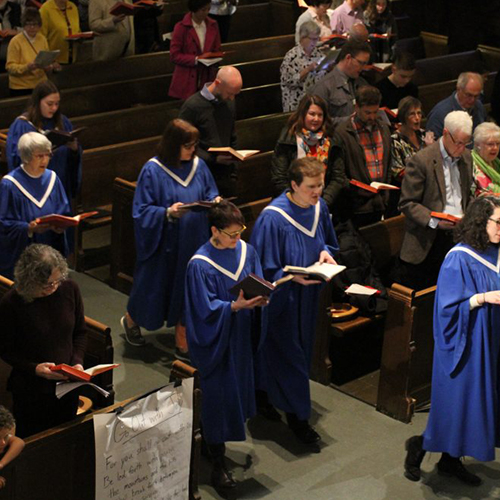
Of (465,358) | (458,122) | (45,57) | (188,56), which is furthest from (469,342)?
(45,57)

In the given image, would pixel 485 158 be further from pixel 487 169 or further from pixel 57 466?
pixel 57 466

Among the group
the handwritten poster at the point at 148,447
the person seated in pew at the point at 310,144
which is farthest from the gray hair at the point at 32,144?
the handwritten poster at the point at 148,447

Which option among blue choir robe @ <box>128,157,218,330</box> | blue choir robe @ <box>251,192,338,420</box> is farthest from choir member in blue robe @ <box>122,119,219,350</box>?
blue choir robe @ <box>251,192,338,420</box>

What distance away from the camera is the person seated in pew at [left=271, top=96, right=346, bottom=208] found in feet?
24.0

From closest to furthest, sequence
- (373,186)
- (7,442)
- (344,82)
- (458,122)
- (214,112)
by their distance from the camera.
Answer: (7,442) < (458,122) < (373,186) < (214,112) < (344,82)

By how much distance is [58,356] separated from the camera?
5336mm

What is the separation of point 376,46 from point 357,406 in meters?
4.78

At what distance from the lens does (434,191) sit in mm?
7164

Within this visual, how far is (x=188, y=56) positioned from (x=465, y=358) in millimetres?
4419

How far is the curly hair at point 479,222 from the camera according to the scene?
5895 millimetres

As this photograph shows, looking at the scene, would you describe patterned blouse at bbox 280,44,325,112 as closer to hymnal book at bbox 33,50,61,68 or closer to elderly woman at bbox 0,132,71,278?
hymnal book at bbox 33,50,61,68

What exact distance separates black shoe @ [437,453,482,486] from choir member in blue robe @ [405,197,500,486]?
17 cm

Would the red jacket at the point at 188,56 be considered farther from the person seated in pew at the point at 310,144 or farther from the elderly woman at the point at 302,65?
the person seated in pew at the point at 310,144

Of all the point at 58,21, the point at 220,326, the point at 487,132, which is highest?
the point at 58,21
